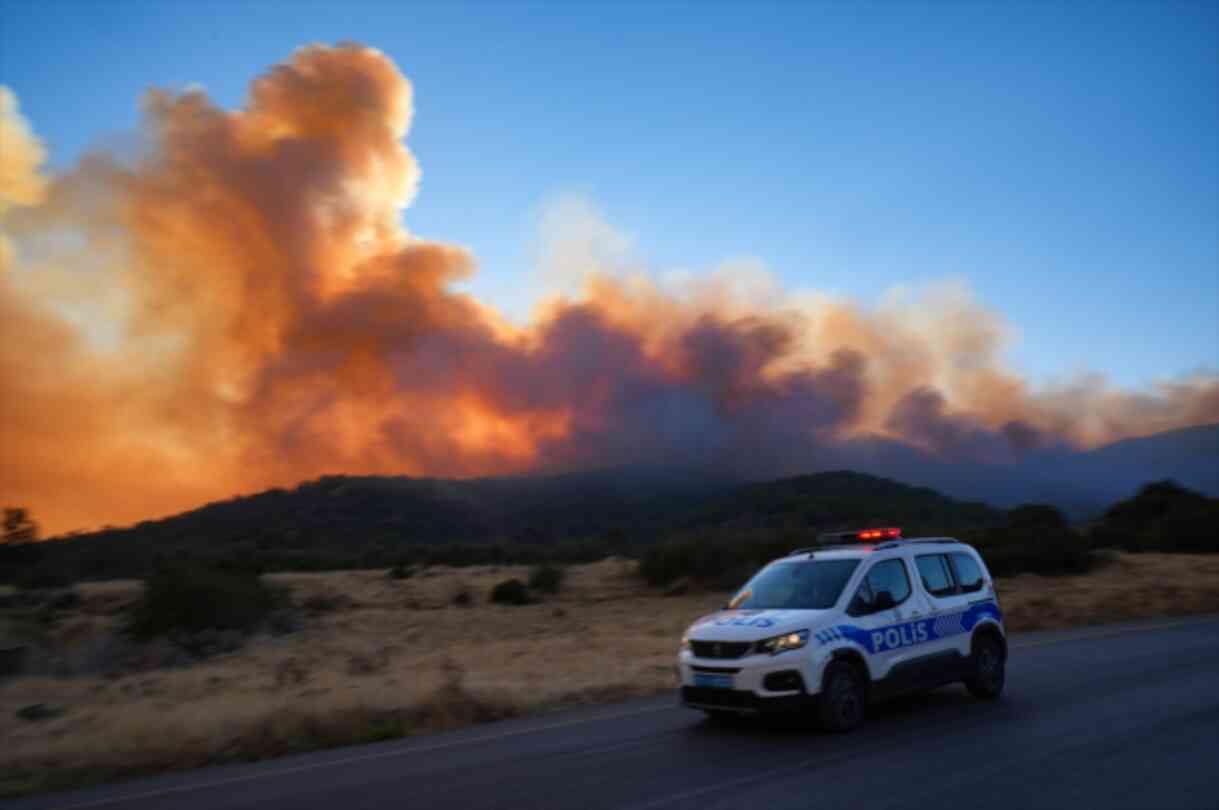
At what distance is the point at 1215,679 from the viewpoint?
485 inches

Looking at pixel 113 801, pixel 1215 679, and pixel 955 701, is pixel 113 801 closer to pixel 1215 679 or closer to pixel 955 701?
pixel 955 701

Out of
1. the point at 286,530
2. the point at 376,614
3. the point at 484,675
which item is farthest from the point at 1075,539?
the point at 286,530

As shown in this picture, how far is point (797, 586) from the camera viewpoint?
1072cm

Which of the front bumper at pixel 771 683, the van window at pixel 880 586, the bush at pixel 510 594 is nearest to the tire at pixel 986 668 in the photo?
the van window at pixel 880 586

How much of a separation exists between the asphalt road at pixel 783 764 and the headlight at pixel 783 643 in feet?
2.87

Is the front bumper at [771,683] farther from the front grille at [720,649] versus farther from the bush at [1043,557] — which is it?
the bush at [1043,557]

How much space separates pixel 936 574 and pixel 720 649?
3.17 metres

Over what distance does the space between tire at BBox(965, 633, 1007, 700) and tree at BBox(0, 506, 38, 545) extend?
161 feet

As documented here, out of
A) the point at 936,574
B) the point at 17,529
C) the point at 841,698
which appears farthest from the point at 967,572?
the point at 17,529

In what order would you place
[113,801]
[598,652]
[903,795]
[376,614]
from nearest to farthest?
[903,795], [113,801], [598,652], [376,614]

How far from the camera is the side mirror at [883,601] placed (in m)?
10.2

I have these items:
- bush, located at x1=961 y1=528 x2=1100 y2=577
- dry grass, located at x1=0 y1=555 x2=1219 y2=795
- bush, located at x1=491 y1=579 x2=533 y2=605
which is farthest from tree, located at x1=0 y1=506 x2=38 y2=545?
bush, located at x1=961 y1=528 x2=1100 y2=577

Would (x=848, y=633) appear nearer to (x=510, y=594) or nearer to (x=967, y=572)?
(x=967, y=572)

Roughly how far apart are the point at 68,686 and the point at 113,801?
11.1 metres
